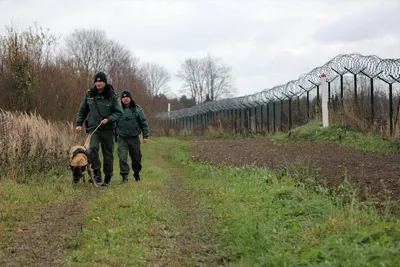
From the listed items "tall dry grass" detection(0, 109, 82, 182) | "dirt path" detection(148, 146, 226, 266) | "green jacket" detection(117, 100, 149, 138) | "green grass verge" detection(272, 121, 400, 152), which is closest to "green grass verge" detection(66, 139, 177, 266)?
"dirt path" detection(148, 146, 226, 266)

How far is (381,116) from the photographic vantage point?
15.5 meters

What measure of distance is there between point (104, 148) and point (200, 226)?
4.33 meters

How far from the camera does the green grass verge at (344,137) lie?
1333 cm

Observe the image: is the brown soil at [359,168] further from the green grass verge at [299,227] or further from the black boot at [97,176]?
the black boot at [97,176]

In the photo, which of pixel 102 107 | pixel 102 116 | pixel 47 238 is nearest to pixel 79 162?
pixel 102 116

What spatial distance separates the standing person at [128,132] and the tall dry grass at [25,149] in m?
1.68

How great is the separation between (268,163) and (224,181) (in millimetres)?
2133

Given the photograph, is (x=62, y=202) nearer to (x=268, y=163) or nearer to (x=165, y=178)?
(x=165, y=178)

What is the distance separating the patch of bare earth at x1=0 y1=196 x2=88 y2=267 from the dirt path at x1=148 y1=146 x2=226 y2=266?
40.2 inches

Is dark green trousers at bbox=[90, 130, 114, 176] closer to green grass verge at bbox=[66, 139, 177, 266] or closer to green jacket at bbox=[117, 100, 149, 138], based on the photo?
green jacket at bbox=[117, 100, 149, 138]

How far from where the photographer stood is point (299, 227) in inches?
203

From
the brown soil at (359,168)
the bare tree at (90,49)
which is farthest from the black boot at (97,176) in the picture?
the bare tree at (90,49)

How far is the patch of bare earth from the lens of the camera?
4656 millimetres

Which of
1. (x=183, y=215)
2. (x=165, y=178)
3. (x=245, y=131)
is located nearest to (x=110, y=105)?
(x=165, y=178)
